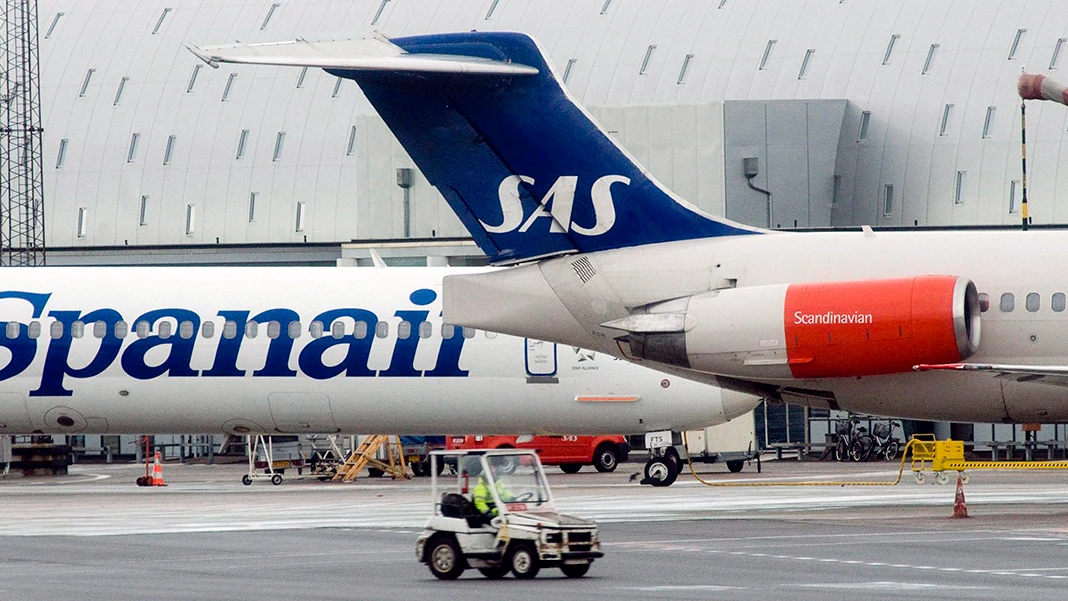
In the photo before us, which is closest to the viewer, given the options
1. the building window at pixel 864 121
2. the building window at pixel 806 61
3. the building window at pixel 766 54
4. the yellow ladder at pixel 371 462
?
the yellow ladder at pixel 371 462

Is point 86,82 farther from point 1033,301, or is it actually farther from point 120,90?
point 1033,301

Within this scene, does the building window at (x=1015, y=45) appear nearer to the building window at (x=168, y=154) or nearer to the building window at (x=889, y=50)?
the building window at (x=889, y=50)

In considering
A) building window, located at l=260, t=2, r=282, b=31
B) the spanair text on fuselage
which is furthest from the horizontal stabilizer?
building window, located at l=260, t=2, r=282, b=31

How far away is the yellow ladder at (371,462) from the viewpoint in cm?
4419

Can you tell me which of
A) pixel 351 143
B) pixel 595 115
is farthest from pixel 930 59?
pixel 351 143

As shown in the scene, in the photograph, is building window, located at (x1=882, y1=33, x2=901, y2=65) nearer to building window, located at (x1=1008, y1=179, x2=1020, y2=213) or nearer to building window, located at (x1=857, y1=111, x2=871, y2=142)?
building window, located at (x1=857, y1=111, x2=871, y2=142)

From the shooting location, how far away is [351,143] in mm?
59375

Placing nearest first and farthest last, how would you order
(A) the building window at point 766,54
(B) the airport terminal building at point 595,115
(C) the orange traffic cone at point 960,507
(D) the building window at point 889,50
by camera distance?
(C) the orange traffic cone at point 960,507 < (B) the airport terminal building at point 595,115 < (D) the building window at point 889,50 < (A) the building window at point 766,54

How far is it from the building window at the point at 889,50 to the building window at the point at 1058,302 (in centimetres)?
2974

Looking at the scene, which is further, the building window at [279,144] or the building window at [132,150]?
the building window at [132,150]

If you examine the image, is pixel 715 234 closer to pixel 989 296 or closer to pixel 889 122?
pixel 989 296

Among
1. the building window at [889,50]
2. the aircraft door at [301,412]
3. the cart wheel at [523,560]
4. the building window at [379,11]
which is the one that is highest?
the building window at [379,11]

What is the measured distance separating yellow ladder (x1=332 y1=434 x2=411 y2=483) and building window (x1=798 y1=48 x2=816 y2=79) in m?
18.0

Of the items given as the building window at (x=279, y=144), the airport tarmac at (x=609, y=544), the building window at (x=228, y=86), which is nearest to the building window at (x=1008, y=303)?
the airport tarmac at (x=609, y=544)
